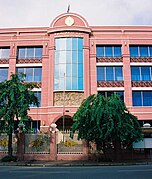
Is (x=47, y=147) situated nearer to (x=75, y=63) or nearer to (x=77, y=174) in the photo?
(x=77, y=174)

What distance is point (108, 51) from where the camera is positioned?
32812 mm

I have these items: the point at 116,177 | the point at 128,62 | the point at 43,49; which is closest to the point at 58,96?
the point at 43,49

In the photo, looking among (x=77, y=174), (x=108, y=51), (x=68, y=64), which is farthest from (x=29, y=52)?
(x=77, y=174)

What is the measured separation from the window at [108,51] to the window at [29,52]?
7886 mm

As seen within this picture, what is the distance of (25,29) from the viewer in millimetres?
32906

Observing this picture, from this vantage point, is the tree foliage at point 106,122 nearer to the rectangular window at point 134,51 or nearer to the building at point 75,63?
the building at point 75,63

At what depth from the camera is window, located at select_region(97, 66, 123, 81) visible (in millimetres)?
31547

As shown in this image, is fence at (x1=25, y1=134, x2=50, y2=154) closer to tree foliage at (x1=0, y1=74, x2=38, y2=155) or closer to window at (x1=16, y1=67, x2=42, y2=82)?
tree foliage at (x1=0, y1=74, x2=38, y2=155)

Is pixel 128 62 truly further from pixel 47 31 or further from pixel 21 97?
pixel 21 97

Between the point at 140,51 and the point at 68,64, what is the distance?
1010 cm

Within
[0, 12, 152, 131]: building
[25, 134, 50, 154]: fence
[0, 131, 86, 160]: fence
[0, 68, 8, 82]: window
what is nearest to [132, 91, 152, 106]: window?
[0, 12, 152, 131]: building

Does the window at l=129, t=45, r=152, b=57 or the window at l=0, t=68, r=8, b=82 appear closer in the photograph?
the window at l=0, t=68, r=8, b=82

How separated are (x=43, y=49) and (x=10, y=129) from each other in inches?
596

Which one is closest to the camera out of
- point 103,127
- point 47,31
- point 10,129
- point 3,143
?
point 103,127
